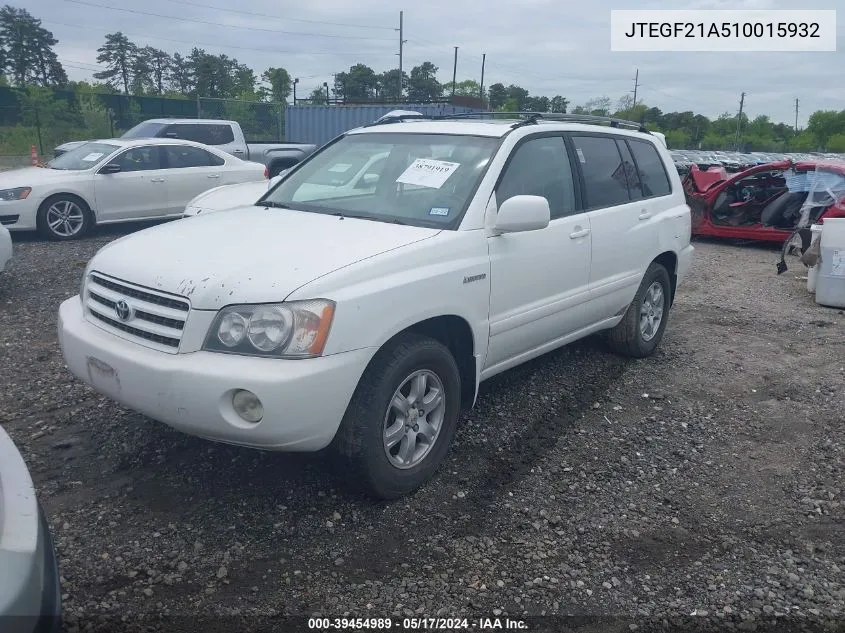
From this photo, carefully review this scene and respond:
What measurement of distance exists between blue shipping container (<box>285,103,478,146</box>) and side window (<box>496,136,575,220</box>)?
19.6 m

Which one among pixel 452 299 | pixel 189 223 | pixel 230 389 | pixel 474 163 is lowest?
pixel 230 389

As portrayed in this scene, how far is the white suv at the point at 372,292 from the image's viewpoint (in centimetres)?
301

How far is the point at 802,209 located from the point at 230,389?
1086 cm

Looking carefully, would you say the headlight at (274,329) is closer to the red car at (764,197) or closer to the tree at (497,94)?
the red car at (764,197)

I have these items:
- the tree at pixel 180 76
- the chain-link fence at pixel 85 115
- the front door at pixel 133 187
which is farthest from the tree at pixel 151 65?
the front door at pixel 133 187

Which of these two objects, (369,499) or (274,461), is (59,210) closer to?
(274,461)

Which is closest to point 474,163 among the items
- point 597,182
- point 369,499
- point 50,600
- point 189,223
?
point 597,182

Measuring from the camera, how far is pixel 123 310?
10.8 ft

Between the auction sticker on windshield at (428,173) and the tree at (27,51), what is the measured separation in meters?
50.1

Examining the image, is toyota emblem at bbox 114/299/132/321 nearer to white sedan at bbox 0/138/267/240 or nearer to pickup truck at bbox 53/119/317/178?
white sedan at bbox 0/138/267/240

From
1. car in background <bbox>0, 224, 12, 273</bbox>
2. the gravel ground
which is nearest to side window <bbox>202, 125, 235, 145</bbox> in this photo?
car in background <bbox>0, 224, 12, 273</bbox>

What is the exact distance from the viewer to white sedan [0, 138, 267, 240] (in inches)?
389

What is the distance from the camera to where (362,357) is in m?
3.12

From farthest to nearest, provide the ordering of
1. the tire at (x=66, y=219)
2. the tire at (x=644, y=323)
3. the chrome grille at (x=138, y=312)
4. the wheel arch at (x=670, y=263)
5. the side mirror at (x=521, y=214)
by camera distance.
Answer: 1. the tire at (x=66, y=219)
2. the wheel arch at (x=670, y=263)
3. the tire at (x=644, y=323)
4. the side mirror at (x=521, y=214)
5. the chrome grille at (x=138, y=312)
